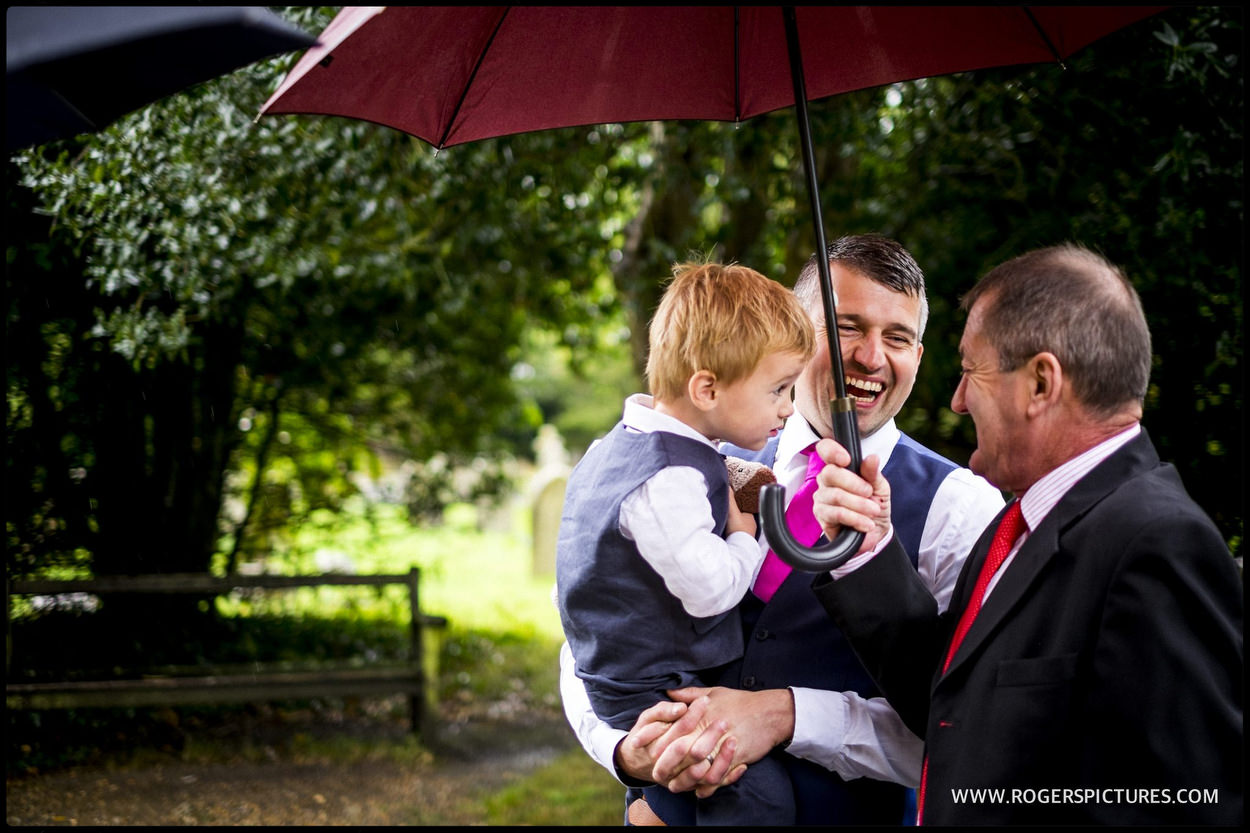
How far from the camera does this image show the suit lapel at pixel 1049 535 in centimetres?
183

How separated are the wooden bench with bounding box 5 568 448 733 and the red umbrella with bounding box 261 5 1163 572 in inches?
202

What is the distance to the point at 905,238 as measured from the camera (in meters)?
6.49

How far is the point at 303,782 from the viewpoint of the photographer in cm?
667

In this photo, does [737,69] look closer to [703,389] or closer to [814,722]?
[703,389]

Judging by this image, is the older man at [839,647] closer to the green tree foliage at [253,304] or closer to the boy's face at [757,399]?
the boy's face at [757,399]

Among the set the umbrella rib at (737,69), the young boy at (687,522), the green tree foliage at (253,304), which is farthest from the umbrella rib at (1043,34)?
the green tree foliage at (253,304)

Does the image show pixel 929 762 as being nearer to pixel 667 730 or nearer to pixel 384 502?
pixel 667 730

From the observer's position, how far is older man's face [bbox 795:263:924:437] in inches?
95.3

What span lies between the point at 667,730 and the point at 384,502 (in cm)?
748

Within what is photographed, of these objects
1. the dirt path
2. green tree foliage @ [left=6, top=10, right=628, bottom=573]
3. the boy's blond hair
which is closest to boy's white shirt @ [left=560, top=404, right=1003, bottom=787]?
the boy's blond hair

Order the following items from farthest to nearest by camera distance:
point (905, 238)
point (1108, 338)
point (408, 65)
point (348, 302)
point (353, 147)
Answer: point (348, 302) < point (905, 238) < point (353, 147) < point (408, 65) < point (1108, 338)

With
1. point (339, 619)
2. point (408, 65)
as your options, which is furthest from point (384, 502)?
point (408, 65)

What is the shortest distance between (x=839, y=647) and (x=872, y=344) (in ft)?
2.22

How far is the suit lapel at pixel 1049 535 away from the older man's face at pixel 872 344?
1.96 ft
